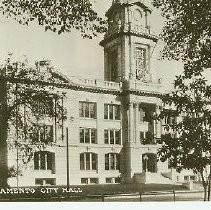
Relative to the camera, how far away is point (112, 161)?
1666cm

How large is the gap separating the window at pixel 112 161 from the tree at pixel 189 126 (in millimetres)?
5841

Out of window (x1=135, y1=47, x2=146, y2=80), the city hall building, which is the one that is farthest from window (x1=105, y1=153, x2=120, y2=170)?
window (x1=135, y1=47, x2=146, y2=80)

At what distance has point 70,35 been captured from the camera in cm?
988

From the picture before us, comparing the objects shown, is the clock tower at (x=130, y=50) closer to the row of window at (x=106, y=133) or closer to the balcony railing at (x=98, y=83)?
the balcony railing at (x=98, y=83)

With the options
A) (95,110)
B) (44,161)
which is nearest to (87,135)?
(95,110)

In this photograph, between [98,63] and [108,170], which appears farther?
[108,170]

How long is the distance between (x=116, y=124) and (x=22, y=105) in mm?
5916

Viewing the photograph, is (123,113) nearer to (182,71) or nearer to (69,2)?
(182,71)

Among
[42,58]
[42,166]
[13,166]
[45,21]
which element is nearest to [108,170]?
[42,166]

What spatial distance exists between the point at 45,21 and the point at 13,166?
A: 14.7ft

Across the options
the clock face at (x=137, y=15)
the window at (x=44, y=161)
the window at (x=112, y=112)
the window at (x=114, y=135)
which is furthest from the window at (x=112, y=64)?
the window at (x=44, y=161)

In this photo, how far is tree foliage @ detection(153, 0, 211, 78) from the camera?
9.79m

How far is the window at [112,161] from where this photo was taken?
1569 centimetres

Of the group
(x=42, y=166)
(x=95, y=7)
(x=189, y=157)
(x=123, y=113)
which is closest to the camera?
(x=189, y=157)
